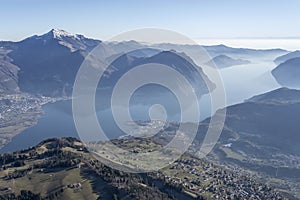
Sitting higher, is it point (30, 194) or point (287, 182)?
point (30, 194)

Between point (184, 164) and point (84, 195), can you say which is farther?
point (184, 164)

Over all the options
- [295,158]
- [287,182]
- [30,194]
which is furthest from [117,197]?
[295,158]

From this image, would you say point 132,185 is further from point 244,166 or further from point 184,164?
point 244,166

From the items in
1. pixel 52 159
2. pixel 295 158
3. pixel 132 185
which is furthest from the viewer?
pixel 295 158

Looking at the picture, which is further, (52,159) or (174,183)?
(52,159)

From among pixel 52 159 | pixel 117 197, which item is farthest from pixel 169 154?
pixel 117 197

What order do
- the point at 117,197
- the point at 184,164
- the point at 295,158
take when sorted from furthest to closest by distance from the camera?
the point at 295,158 → the point at 184,164 → the point at 117,197

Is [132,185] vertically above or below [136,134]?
above

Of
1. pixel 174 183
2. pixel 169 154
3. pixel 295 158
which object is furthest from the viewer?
pixel 295 158

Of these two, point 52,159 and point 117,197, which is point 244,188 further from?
point 52,159

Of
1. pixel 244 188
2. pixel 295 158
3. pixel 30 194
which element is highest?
pixel 30 194
